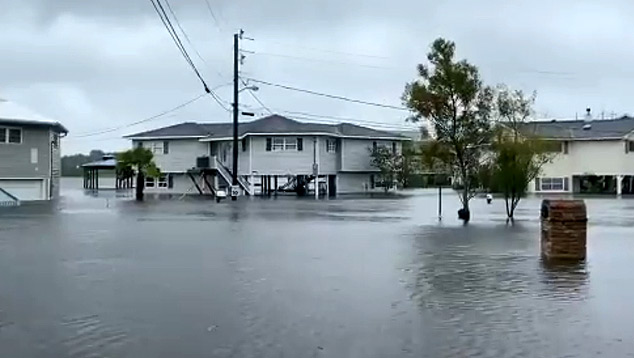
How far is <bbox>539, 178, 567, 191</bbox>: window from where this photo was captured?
69.4 metres

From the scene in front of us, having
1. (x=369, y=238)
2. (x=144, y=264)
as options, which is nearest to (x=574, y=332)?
(x=144, y=264)

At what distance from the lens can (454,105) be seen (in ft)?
105

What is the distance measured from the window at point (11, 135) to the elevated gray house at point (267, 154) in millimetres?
18536

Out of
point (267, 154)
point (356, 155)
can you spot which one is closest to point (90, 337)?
point (267, 154)

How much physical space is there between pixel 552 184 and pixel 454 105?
39931 mm

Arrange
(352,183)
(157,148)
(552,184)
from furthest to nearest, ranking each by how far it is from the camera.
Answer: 1. (157,148)
2. (352,183)
3. (552,184)

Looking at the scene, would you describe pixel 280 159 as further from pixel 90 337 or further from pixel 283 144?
pixel 90 337

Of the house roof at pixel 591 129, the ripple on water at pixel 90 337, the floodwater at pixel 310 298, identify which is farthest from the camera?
the house roof at pixel 591 129

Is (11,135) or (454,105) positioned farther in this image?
(11,135)

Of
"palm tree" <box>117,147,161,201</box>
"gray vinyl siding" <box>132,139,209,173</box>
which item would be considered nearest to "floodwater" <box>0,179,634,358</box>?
"palm tree" <box>117,147,161,201</box>

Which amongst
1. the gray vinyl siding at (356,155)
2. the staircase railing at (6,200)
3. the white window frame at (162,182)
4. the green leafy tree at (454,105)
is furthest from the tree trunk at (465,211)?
the white window frame at (162,182)

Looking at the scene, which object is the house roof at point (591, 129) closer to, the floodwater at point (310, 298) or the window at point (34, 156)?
the window at point (34, 156)

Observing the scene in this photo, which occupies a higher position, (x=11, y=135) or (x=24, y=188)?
(x=11, y=135)

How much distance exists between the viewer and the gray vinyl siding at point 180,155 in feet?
234
